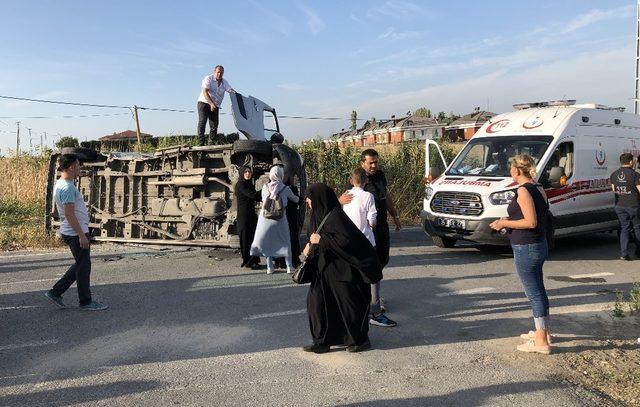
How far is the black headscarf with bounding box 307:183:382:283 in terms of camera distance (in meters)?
4.84

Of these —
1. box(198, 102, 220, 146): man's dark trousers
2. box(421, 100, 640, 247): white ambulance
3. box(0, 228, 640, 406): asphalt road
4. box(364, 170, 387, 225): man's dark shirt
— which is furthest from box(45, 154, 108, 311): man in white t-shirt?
box(421, 100, 640, 247): white ambulance

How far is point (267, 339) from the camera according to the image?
17.5 feet

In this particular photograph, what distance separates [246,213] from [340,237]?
4.11 meters

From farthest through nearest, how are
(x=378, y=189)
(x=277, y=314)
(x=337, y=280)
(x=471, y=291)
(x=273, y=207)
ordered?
(x=273, y=207) < (x=471, y=291) < (x=378, y=189) < (x=277, y=314) < (x=337, y=280)

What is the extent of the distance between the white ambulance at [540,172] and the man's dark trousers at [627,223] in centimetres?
75

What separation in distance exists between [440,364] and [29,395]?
10.5ft

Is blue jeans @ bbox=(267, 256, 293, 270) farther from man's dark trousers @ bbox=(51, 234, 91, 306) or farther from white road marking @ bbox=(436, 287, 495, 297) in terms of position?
man's dark trousers @ bbox=(51, 234, 91, 306)

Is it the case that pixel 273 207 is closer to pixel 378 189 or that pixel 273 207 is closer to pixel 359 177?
pixel 378 189

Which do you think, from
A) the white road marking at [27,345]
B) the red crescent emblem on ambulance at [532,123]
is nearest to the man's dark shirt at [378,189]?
the white road marking at [27,345]

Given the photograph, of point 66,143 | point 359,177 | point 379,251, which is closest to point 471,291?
point 379,251

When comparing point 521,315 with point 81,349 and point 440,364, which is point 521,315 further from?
point 81,349

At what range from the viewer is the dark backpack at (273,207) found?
8.12 m

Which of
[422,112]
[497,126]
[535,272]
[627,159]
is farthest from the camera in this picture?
[422,112]

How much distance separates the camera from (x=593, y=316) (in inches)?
239
